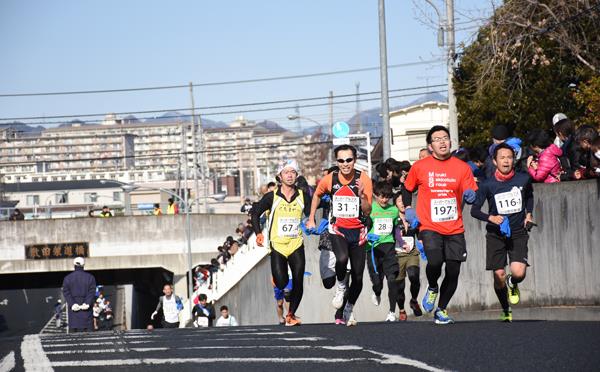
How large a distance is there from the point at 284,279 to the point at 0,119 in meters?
77.2

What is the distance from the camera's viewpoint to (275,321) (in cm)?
2991

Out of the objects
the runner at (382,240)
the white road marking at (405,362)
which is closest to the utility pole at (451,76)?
the runner at (382,240)

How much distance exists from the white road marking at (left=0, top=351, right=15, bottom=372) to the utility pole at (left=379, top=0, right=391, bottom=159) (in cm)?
1881

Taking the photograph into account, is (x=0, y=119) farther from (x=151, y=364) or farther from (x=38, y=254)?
(x=151, y=364)

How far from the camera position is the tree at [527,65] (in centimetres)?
2772

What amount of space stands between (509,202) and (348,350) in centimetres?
354

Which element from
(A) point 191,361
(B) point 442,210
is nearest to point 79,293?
(B) point 442,210

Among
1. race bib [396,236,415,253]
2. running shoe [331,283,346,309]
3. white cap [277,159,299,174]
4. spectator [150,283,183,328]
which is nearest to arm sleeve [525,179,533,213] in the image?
running shoe [331,283,346,309]

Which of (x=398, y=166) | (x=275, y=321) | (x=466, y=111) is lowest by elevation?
(x=275, y=321)

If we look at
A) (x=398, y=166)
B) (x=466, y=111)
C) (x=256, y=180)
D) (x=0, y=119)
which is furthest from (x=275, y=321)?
(x=256, y=180)

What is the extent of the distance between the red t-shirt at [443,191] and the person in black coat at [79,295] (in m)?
9.37

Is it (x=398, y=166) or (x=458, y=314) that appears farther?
(x=458, y=314)

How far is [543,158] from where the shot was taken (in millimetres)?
16719

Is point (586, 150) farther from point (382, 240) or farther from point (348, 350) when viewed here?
point (348, 350)
